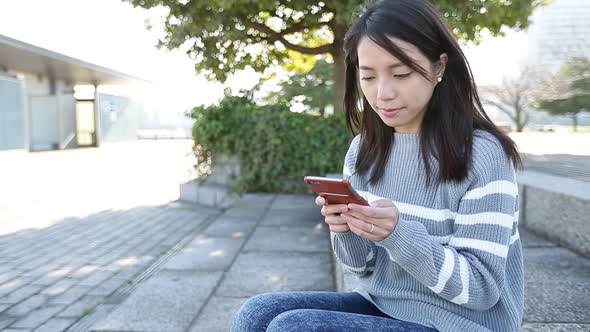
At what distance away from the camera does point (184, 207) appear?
7.48 metres

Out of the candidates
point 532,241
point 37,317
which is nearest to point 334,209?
point 37,317

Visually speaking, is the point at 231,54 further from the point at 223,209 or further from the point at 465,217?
the point at 465,217

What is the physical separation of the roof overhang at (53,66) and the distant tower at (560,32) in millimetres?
13336

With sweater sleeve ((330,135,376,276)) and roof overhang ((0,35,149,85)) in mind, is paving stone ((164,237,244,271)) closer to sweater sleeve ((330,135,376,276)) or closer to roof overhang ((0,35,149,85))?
sweater sleeve ((330,135,376,276))

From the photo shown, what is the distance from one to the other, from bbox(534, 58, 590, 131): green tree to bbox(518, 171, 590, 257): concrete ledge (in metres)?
1.62

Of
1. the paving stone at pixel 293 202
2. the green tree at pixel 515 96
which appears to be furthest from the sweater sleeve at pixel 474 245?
the green tree at pixel 515 96

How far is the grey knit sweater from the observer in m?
1.26

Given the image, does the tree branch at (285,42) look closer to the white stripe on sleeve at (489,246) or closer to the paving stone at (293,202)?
the paving stone at (293,202)

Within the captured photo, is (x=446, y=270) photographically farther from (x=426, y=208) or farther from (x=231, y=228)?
(x=231, y=228)

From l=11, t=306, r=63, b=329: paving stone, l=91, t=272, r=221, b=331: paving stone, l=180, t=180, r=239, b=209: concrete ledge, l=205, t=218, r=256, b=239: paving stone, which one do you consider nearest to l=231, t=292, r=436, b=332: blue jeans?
l=91, t=272, r=221, b=331: paving stone

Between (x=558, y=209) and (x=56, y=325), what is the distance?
3.36m

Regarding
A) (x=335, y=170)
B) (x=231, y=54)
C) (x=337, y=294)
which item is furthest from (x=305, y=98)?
(x=337, y=294)

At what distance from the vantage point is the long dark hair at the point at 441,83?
1351 mm

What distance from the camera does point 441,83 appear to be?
4.78ft
